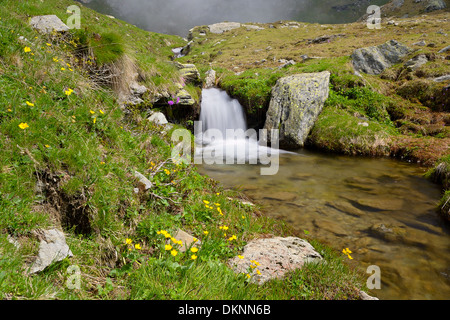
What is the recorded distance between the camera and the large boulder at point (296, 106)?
40.4ft

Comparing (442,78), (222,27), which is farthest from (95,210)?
(222,27)

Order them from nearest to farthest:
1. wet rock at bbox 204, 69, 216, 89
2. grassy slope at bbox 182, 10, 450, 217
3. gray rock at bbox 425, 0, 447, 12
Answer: grassy slope at bbox 182, 10, 450, 217, wet rock at bbox 204, 69, 216, 89, gray rock at bbox 425, 0, 447, 12

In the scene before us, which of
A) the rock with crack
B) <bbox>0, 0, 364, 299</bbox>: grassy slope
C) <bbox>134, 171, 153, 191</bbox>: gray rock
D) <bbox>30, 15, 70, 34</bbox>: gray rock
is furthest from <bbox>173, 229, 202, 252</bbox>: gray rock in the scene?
<bbox>30, 15, 70, 34</bbox>: gray rock

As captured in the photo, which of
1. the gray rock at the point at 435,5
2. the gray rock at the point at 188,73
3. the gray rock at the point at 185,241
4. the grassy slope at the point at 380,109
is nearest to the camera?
the gray rock at the point at 185,241

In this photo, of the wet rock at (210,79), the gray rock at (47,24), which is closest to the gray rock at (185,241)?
the gray rock at (47,24)

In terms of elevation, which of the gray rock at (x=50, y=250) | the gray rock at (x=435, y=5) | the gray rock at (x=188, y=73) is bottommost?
the gray rock at (x=50, y=250)

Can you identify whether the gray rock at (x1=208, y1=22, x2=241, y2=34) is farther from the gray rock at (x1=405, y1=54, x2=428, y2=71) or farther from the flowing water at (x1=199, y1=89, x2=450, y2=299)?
the flowing water at (x1=199, y1=89, x2=450, y2=299)

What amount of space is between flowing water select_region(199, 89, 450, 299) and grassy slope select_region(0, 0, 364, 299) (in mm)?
768

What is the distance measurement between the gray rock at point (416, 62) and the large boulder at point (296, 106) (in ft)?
23.4

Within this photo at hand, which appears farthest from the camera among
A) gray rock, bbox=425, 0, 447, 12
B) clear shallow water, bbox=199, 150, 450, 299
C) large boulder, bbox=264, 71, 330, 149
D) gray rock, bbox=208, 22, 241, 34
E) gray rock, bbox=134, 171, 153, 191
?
gray rock, bbox=208, 22, 241, 34

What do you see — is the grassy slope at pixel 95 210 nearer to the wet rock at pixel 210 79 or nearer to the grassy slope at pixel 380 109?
the grassy slope at pixel 380 109

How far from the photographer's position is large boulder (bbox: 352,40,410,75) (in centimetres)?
1719

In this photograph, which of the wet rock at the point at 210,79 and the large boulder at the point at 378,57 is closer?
the wet rock at the point at 210,79

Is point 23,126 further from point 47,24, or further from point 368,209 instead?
point 368,209
